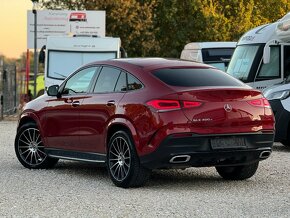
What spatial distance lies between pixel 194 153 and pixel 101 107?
1.59 metres

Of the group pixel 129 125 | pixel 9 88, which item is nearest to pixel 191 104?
pixel 129 125

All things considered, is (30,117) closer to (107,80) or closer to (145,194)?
(107,80)

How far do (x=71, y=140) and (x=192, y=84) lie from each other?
7.15 feet

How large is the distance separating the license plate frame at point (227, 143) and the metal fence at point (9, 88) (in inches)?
917

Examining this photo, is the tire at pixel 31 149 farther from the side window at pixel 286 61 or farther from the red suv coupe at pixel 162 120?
the side window at pixel 286 61

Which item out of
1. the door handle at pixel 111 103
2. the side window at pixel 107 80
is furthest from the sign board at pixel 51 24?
the door handle at pixel 111 103

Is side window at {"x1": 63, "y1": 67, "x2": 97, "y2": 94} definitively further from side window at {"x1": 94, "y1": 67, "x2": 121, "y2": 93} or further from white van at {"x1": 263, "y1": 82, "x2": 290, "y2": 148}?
white van at {"x1": 263, "y1": 82, "x2": 290, "y2": 148}

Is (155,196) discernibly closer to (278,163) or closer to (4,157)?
(278,163)

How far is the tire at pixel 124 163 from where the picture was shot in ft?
32.1

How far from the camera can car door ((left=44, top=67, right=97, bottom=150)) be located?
11.1 metres

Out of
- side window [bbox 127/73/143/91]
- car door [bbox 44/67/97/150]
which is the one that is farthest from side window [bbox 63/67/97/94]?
side window [bbox 127/73/143/91]

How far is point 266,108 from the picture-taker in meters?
10.1

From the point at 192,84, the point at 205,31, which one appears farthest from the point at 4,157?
the point at 205,31

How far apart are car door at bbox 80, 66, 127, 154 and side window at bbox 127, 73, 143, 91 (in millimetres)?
92
